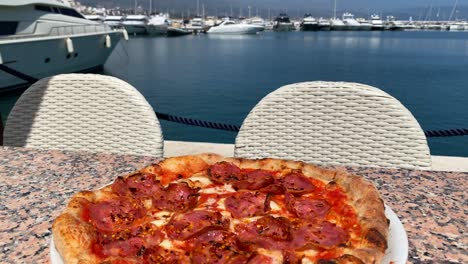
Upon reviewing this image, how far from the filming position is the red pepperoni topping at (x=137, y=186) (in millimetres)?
1933

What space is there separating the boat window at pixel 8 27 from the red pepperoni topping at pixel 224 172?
24054 mm

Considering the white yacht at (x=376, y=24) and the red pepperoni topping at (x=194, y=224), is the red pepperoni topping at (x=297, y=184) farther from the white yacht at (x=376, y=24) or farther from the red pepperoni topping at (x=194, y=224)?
the white yacht at (x=376, y=24)

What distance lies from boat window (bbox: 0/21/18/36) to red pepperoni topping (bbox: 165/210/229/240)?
24.4m

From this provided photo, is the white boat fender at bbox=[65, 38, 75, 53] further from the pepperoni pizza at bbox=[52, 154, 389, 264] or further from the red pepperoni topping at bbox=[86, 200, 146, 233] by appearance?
the red pepperoni topping at bbox=[86, 200, 146, 233]

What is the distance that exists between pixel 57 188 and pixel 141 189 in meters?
0.70

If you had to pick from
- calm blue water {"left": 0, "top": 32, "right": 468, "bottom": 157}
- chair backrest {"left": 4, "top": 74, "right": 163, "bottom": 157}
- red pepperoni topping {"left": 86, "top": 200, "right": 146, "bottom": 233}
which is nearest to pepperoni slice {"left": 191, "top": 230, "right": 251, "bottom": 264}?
red pepperoni topping {"left": 86, "top": 200, "right": 146, "bottom": 233}

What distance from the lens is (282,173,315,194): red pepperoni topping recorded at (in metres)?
1.98

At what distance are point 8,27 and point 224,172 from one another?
24.8 m

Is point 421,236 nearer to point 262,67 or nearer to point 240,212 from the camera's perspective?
point 240,212

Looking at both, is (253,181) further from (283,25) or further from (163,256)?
(283,25)

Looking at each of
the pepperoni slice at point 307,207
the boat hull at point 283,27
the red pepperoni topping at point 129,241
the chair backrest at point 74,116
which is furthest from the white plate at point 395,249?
the boat hull at point 283,27

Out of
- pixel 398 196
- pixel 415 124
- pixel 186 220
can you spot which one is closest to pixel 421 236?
pixel 398 196

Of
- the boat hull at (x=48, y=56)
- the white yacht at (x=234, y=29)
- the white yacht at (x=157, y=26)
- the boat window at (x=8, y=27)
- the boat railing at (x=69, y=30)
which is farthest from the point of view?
the white yacht at (x=234, y=29)

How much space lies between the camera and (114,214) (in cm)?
176
